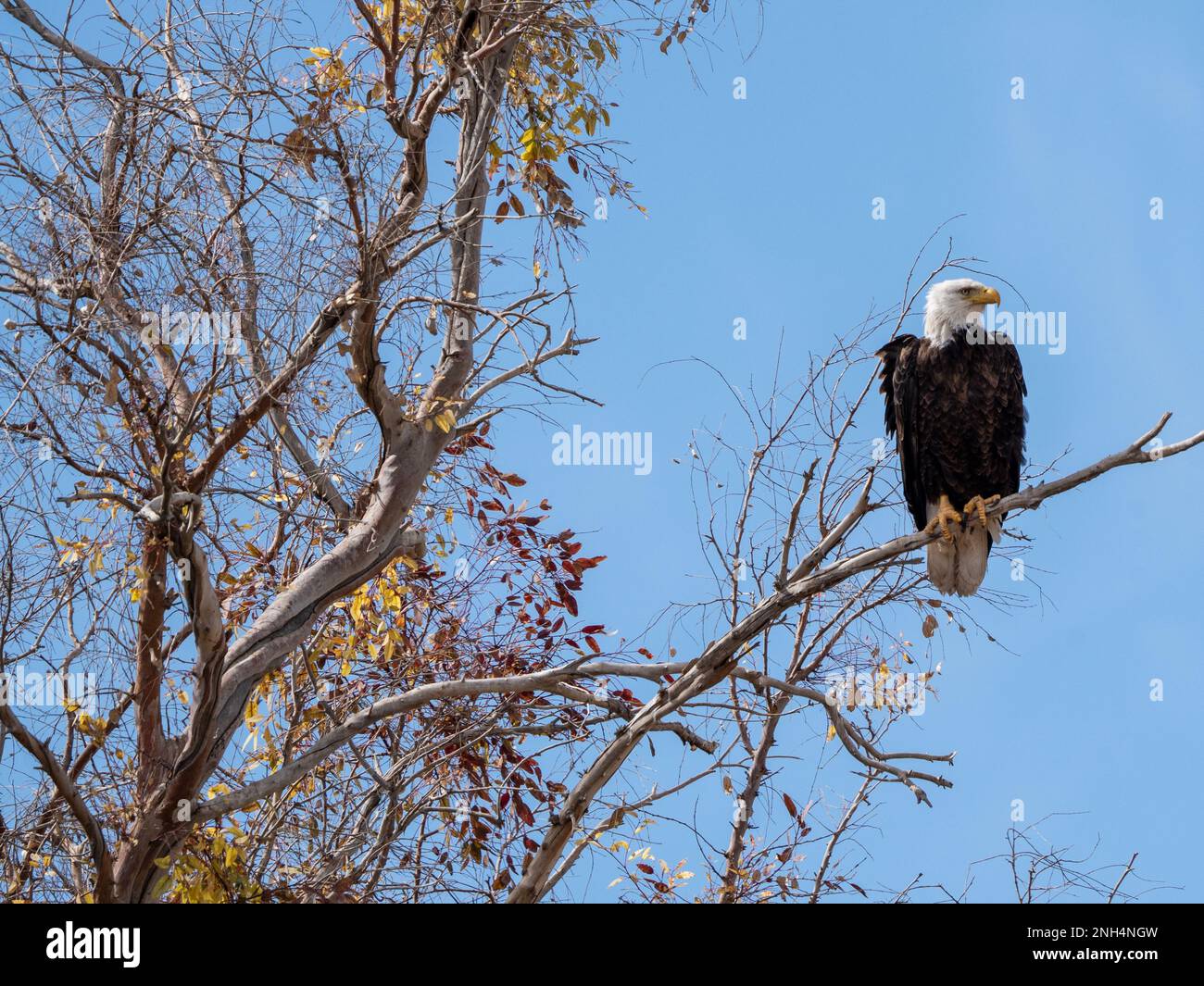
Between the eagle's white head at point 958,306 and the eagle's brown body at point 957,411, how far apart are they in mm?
42

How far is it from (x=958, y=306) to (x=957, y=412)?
1.99 ft

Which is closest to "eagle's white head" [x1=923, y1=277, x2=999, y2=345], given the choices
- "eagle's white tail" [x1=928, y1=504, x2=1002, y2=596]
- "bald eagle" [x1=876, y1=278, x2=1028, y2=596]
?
"bald eagle" [x1=876, y1=278, x2=1028, y2=596]

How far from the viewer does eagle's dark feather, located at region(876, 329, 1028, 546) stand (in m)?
6.62

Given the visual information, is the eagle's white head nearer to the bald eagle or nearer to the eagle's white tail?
the bald eagle

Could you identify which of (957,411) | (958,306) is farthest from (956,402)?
(958,306)

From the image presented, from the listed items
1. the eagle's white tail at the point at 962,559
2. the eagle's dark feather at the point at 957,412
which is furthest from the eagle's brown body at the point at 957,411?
the eagle's white tail at the point at 962,559

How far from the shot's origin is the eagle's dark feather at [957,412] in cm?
662

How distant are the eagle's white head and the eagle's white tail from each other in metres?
1.07

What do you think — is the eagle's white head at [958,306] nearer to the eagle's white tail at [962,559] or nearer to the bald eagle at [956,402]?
the bald eagle at [956,402]

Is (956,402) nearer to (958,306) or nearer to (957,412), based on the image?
(957,412)
